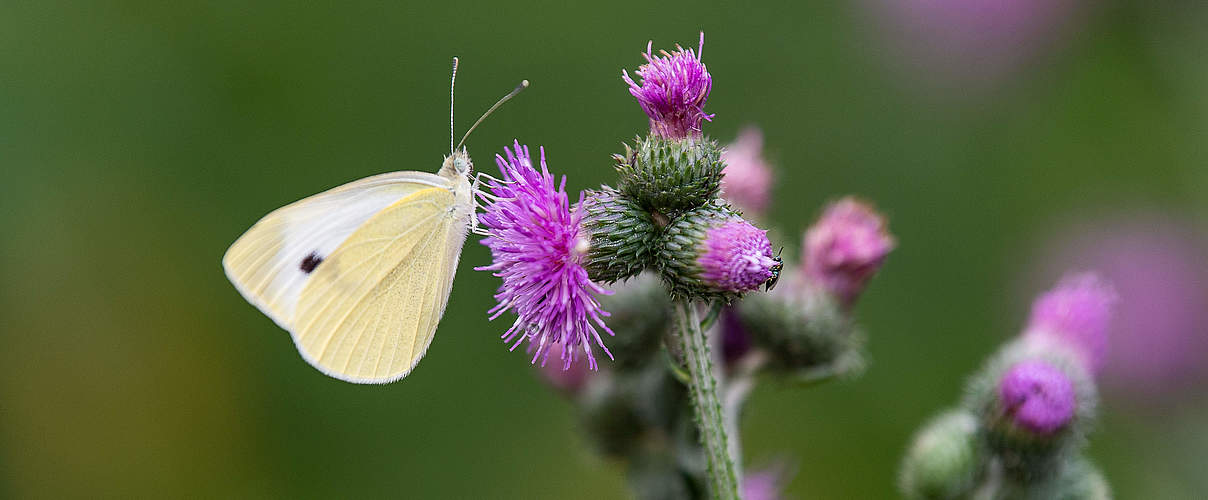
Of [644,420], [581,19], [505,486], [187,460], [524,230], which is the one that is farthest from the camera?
[581,19]

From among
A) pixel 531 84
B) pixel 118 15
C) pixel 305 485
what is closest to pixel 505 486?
pixel 305 485

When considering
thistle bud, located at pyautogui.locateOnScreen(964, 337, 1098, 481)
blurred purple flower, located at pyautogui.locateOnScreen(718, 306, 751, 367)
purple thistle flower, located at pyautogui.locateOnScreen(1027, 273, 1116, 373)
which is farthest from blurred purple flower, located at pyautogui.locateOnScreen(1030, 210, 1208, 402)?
blurred purple flower, located at pyautogui.locateOnScreen(718, 306, 751, 367)

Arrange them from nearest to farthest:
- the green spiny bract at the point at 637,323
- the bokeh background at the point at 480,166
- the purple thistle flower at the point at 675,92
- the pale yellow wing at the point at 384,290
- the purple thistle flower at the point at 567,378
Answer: the purple thistle flower at the point at 675,92
the pale yellow wing at the point at 384,290
the green spiny bract at the point at 637,323
the purple thistle flower at the point at 567,378
the bokeh background at the point at 480,166

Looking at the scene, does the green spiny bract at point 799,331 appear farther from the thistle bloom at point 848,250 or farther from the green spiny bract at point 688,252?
the green spiny bract at point 688,252

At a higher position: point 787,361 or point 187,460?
point 187,460

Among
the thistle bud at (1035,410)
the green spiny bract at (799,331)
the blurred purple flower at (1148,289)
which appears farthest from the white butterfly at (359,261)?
the blurred purple flower at (1148,289)

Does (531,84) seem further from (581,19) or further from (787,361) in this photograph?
(787,361)

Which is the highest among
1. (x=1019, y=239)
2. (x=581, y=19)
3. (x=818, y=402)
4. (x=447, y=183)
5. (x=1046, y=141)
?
(x=581, y=19)
